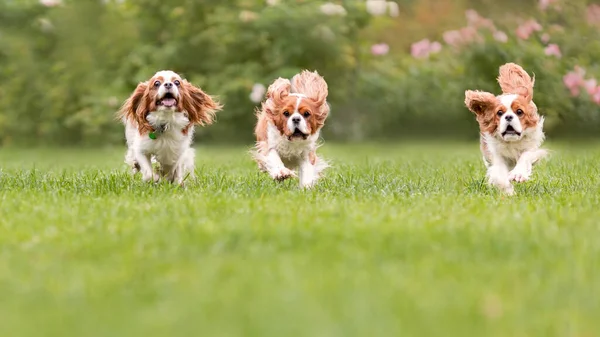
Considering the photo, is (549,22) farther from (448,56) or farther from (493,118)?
(493,118)

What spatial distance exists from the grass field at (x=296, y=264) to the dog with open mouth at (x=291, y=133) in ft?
3.51

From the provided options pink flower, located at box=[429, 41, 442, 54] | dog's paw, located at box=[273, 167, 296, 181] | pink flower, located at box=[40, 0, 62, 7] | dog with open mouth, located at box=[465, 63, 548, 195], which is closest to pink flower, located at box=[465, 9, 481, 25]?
pink flower, located at box=[429, 41, 442, 54]

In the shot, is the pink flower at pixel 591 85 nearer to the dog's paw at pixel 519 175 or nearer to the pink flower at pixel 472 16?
the pink flower at pixel 472 16

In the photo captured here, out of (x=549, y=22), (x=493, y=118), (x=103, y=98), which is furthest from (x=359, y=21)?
(x=493, y=118)

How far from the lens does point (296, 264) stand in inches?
148

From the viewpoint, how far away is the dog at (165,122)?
735 cm

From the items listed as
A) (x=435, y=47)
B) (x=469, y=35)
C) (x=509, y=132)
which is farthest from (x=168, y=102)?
(x=435, y=47)

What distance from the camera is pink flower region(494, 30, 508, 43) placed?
15997 mm

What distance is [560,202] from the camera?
612 centimetres

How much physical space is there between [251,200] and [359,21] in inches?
484

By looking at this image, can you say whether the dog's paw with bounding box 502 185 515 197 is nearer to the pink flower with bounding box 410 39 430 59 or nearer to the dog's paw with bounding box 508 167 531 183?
the dog's paw with bounding box 508 167 531 183

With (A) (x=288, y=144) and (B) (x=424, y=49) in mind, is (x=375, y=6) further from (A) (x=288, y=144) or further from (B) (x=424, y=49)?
(A) (x=288, y=144)

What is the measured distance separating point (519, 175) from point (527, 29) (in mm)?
9442

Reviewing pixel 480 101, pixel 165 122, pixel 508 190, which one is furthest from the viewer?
pixel 480 101
